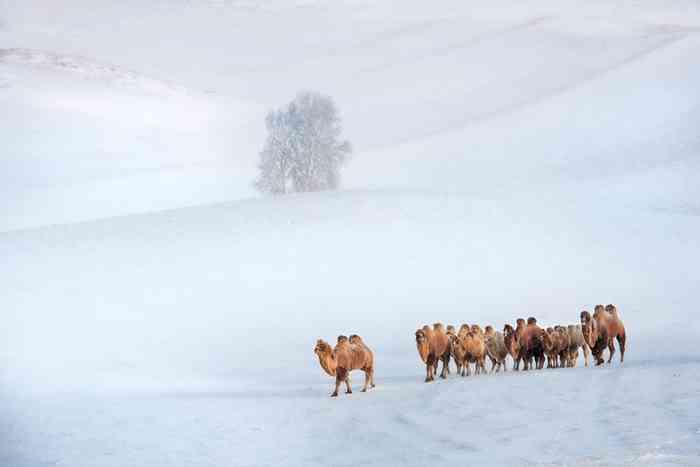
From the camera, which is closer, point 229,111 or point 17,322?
point 17,322

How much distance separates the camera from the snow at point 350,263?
35.8 ft

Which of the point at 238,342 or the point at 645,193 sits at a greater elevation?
the point at 645,193

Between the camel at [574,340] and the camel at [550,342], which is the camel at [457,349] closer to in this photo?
the camel at [550,342]

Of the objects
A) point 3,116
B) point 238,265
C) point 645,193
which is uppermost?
point 3,116

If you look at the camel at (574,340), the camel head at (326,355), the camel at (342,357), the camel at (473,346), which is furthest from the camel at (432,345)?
the camel at (574,340)

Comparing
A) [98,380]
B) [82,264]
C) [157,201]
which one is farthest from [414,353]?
[157,201]

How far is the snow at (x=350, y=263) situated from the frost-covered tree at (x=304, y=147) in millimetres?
4984

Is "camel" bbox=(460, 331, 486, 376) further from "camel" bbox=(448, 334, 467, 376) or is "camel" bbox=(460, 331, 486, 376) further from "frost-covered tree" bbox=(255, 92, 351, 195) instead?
"frost-covered tree" bbox=(255, 92, 351, 195)

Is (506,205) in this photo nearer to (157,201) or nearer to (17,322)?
(17,322)

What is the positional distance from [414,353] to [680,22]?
48.4m

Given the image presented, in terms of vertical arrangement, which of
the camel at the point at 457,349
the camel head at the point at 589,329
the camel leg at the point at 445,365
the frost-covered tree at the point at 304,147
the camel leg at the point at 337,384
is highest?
the frost-covered tree at the point at 304,147

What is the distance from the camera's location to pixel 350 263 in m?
23.7

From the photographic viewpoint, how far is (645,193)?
3925 cm

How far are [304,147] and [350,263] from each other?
13.6 meters
